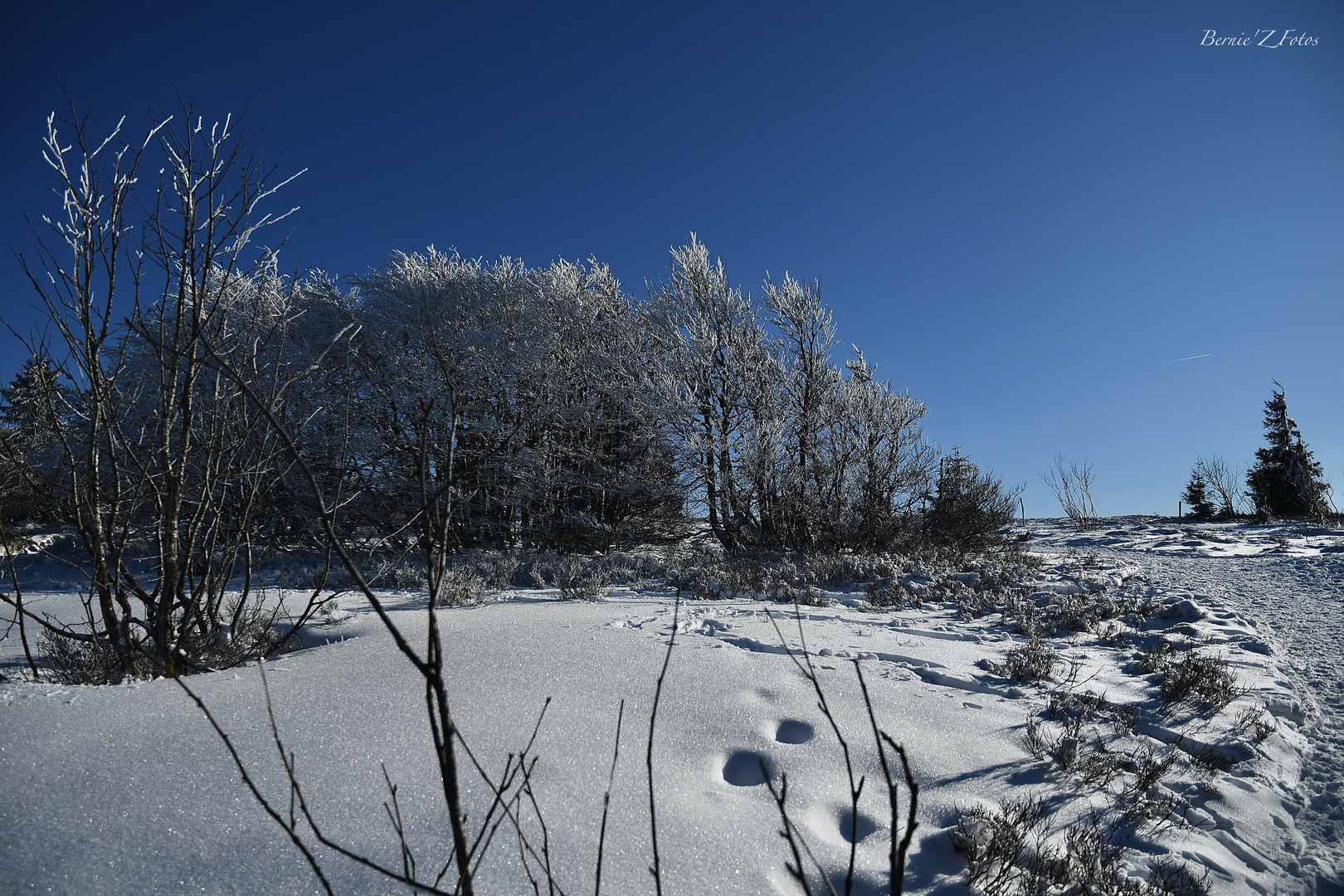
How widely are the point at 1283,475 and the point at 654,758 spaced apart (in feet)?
78.9

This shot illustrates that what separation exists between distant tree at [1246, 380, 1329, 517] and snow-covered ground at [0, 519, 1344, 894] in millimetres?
17006

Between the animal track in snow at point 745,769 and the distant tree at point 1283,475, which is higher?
the distant tree at point 1283,475

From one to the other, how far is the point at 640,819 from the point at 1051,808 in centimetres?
149

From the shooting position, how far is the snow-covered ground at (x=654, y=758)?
1504 mm

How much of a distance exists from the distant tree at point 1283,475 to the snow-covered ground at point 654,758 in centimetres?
1701

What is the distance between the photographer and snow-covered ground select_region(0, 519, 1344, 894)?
59.2 inches

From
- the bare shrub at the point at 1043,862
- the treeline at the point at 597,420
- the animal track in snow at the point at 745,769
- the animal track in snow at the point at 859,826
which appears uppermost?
the treeline at the point at 597,420

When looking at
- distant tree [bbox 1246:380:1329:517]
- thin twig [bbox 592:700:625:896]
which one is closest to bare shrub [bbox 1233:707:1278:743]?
thin twig [bbox 592:700:625:896]

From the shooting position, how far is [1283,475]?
1741cm

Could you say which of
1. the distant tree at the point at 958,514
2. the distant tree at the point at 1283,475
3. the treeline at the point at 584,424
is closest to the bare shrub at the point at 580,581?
the treeline at the point at 584,424

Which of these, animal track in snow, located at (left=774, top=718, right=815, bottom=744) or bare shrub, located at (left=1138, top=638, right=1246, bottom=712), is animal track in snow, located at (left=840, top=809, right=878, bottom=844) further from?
bare shrub, located at (left=1138, top=638, right=1246, bottom=712)

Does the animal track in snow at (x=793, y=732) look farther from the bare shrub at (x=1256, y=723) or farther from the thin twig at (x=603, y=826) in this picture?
the bare shrub at (x=1256, y=723)

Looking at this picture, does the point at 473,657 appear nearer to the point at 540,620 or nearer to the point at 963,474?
the point at 540,620

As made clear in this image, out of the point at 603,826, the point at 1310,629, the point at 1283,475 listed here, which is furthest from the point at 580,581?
the point at 1283,475
